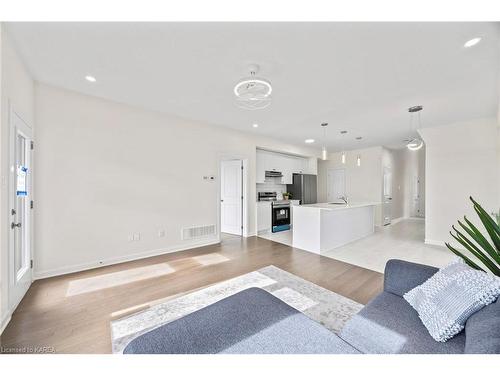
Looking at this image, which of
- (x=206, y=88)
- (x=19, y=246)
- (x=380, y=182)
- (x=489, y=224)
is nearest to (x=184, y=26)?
(x=206, y=88)

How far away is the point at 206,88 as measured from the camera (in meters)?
2.91

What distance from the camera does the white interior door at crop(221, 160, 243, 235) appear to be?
5.46m

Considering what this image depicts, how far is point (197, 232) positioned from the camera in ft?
14.3

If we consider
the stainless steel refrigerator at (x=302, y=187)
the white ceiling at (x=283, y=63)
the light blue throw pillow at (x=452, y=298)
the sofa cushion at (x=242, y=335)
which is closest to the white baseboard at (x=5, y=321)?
the sofa cushion at (x=242, y=335)

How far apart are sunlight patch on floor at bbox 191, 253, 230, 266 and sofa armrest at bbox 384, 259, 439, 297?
8.28 ft

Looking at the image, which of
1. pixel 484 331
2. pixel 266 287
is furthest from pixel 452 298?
pixel 266 287

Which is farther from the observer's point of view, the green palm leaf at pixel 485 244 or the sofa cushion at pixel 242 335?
the green palm leaf at pixel 485 244

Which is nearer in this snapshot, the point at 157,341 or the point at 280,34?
the point at 157,341

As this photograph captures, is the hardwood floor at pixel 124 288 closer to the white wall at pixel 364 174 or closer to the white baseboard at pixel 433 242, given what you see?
the white baseboard at pixel 433 242

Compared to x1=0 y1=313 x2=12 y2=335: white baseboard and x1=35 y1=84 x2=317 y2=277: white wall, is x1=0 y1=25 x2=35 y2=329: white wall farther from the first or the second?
x1=35 y1=84 x2=317 y2=277: white wall

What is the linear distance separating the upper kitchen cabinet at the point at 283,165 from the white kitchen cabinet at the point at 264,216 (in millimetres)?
721

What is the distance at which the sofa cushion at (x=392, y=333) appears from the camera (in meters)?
1.02

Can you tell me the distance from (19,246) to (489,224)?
14.6 ft
